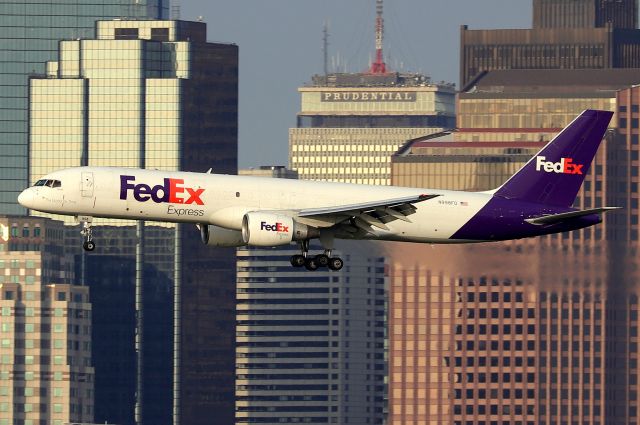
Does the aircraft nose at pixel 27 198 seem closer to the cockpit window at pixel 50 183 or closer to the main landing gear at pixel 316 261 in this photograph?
the cockpit window at pixel 50 183

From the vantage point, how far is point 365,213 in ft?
506

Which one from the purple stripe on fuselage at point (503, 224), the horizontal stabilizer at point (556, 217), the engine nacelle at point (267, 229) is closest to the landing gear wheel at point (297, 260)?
the engine nacelle at point (267, 229)

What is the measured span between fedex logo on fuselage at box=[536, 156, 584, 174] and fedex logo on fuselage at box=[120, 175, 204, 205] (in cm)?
2413

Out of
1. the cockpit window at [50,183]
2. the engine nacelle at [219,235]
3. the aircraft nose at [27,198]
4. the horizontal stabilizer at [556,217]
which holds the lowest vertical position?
the engine nacelle at [219,235]

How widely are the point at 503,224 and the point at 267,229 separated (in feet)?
54.0

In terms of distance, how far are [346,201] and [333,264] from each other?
184 inches

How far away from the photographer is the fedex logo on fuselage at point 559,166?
164 metres

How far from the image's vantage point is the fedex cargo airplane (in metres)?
152

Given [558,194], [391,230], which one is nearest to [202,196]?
[391,230]

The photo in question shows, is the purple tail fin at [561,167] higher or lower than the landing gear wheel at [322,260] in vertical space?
higher

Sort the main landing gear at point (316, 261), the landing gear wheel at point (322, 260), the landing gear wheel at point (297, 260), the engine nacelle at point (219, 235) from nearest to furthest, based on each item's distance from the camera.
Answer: the main landing gear at point (316, 261) → the landing gear wheel at point (322, 260) → the landing gear wheel at point (297, 260) → the engine nacelle at point (219, 235)

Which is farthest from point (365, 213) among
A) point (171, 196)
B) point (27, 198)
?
point (27, 198)

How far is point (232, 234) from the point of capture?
156000 mm

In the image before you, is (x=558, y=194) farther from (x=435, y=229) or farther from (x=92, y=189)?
(x=92, y=189)
